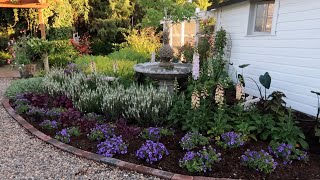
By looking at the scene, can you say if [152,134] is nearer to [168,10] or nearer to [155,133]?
[155,133]

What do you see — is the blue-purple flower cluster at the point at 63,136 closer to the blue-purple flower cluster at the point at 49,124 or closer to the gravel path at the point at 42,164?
the gravel path at the point at 42,164

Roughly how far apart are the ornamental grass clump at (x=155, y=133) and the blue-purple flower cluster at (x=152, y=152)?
0.37 m

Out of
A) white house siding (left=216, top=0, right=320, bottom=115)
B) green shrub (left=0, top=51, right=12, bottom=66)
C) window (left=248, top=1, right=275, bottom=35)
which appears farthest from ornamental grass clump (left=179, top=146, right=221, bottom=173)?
green shrub (left=0, top=51, right=12, bottom=66)

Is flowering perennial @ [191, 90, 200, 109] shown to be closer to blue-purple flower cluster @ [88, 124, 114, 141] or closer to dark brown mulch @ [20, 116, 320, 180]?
dark brown mulch @ [20, 116, 320, 180]

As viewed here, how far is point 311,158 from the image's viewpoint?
125 inches

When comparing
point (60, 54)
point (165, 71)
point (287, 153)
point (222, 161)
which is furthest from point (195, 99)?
point (60, 54)

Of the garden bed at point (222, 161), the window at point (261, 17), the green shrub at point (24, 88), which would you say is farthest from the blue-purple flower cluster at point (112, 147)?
the window at point (261, 17)

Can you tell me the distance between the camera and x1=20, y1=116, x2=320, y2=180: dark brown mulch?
2811 mm

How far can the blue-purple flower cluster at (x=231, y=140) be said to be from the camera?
326 centimetres

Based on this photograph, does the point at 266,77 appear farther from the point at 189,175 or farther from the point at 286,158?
the point at 189,175

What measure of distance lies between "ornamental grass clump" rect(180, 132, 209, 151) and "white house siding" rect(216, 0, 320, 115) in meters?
1.97

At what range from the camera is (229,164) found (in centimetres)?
299

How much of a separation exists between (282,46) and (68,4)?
10.3m

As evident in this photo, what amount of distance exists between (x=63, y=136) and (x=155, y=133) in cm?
128
